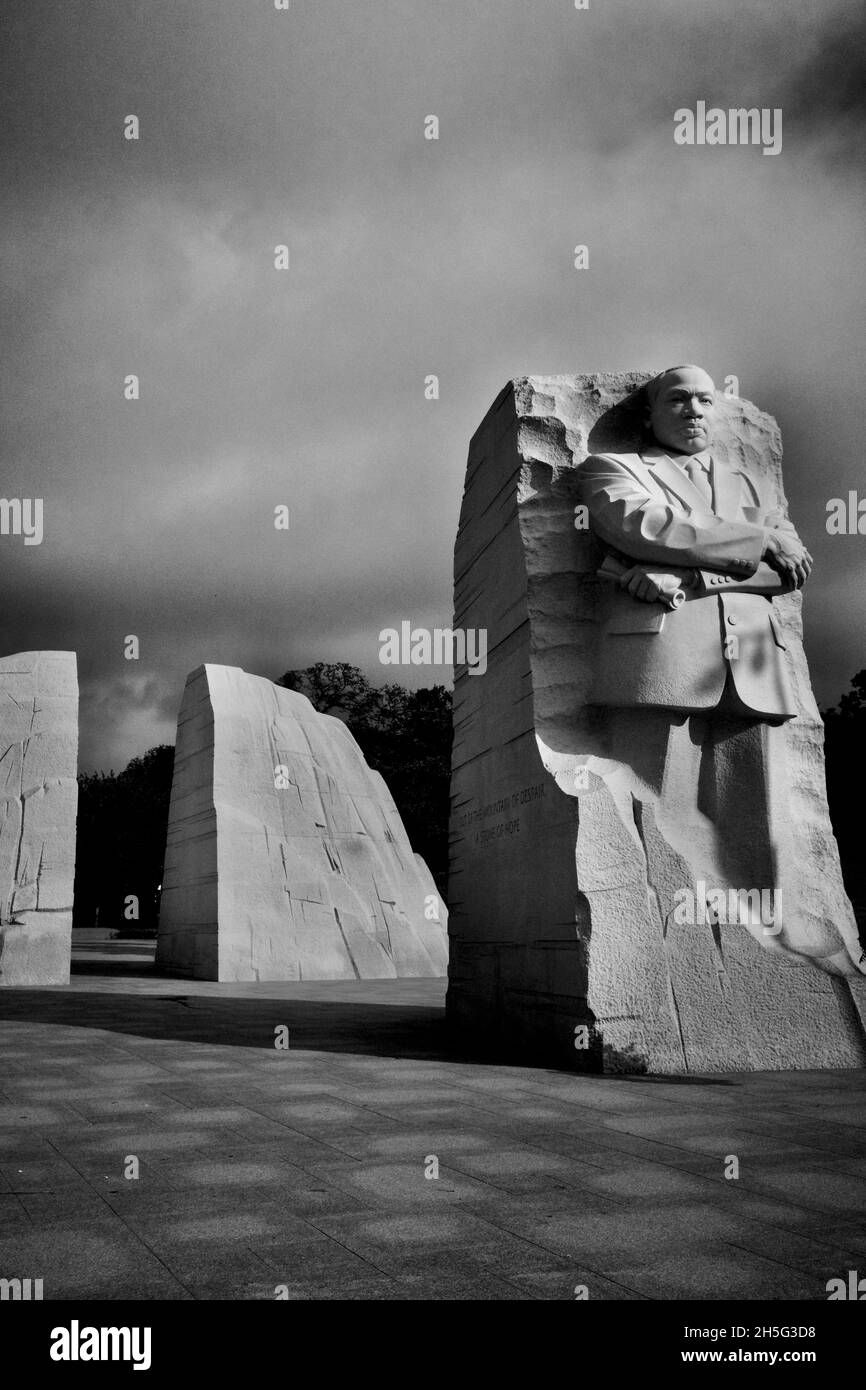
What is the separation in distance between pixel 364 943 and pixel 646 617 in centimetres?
911

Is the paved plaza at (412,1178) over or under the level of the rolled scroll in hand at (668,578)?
under

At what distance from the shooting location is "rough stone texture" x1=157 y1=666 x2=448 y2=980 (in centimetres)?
1305

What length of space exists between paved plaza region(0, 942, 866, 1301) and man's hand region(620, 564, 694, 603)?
247cm

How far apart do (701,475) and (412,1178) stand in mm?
4592

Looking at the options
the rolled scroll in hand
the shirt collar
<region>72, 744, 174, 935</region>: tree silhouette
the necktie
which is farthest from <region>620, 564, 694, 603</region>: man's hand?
<region>72, 744, 174, 935</region>: tree silhouette

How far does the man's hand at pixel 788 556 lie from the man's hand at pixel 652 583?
21.0 inches

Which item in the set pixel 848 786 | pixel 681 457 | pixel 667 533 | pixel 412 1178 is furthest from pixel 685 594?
pixel 848 786

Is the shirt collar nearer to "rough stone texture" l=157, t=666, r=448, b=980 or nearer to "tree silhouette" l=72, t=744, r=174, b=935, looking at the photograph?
"rough stone texture" l=157, t=666, r=448, b=980

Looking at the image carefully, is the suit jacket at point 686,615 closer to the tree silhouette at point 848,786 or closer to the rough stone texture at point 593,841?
the rough stone texture at point 593,841

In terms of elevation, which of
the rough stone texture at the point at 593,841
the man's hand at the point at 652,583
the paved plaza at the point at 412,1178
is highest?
the man's hand at the point at 652,583

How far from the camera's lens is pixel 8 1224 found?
2855 millimetres

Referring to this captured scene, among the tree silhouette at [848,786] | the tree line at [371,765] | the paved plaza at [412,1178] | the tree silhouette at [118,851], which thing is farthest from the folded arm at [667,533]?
the tree silhouette at [118,851]

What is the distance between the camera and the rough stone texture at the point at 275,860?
42.8ft

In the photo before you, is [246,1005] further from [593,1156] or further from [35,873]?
[593,1156]
